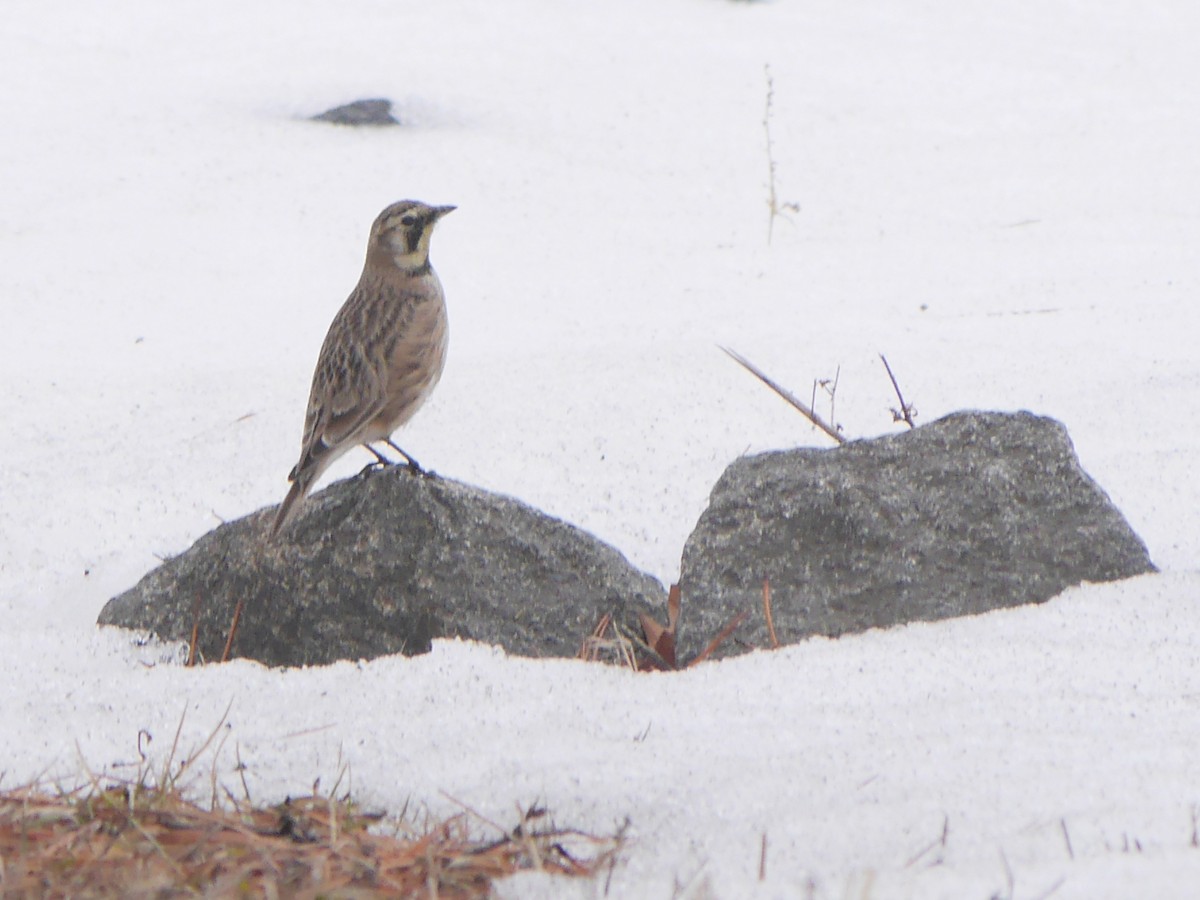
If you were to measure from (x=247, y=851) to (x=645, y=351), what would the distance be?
4.63 metres

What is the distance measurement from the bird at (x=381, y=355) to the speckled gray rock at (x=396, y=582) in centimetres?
13

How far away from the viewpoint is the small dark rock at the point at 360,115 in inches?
407

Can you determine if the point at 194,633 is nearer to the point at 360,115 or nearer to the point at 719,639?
the point at 719,639

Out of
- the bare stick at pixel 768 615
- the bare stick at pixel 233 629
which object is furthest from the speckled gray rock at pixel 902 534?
the bare stick at pixel 233 629

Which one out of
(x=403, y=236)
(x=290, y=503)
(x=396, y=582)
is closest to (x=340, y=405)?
(x=290, y=503)

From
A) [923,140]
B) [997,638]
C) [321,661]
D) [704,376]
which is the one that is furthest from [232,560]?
[923,140]

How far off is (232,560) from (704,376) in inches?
108

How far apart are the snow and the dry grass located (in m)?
0.10

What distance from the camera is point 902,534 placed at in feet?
13.3

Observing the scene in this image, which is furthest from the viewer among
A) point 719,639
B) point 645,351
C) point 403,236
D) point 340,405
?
point 645,351


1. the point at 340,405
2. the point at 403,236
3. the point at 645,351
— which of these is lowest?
the point at 645,351

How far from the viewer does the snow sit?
2602mm

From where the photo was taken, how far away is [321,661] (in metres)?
4.05

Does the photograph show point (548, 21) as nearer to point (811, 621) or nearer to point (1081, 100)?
point (1081, 100)
